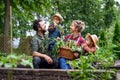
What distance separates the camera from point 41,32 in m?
6.73

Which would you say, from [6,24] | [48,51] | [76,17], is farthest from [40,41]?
[76,17]

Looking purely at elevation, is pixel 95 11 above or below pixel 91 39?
above

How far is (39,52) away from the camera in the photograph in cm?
657

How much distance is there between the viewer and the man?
6.38 m

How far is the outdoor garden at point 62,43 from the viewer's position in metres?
4.69

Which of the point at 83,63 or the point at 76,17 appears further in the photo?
the point at 76,17

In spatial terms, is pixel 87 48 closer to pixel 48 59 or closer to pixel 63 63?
pixel 63 63

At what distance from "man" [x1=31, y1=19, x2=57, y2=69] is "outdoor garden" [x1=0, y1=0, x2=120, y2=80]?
0.10 meters

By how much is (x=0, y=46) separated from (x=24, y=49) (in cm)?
226

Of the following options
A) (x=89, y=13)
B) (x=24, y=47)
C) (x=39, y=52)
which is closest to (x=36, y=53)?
(x=39, y=52)

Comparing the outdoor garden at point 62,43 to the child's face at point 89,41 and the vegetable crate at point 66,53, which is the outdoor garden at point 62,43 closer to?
the vegetable crate at point 66,53

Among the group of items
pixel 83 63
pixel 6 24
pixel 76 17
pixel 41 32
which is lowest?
pixel 83 63

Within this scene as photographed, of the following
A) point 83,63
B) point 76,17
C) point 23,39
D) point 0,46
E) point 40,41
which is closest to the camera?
point 83,63

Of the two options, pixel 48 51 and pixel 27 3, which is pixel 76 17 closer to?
pixel 27 3
